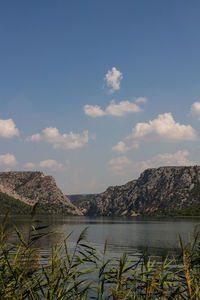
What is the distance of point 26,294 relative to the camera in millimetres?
9711

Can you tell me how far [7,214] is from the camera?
7504 mm

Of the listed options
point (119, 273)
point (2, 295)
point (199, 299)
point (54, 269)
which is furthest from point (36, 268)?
point (199, 299)

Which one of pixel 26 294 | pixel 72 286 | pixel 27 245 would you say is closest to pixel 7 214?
pixel 27 245

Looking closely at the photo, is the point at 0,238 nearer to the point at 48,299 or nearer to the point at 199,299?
the point at 48,299

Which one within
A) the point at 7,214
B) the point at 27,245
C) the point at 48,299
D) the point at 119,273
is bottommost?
the point at 48,299

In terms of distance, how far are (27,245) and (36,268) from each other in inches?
53.1

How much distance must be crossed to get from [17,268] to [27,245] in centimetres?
226

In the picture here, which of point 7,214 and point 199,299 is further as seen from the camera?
point 199,299

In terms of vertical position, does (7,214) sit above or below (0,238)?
above

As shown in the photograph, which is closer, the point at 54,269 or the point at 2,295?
the point at 2,295

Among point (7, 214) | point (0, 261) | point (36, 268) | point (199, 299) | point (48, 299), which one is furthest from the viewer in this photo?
point (0, 261)

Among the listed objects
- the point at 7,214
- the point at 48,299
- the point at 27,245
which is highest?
the point at 7,214

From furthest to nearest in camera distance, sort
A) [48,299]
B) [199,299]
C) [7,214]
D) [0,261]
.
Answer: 1. [0,261]
2. [48,299]
3. [199,299]
4. [7,214]

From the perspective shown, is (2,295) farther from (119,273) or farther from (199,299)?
(199,299)
